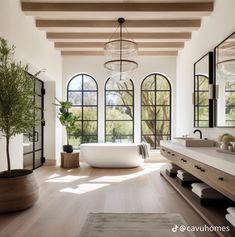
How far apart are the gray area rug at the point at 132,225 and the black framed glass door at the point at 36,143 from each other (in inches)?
122

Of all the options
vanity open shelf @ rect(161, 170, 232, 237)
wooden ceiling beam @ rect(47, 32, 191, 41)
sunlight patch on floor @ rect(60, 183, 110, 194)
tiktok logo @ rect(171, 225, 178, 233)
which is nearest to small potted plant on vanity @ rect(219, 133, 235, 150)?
vanity open shelf @ rect(161, 170, 232, 237)

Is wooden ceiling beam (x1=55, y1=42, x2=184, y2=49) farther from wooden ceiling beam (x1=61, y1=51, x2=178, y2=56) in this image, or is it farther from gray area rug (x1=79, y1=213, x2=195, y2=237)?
gray area rug (x1=79, y1=213, x2=195, y2=237)

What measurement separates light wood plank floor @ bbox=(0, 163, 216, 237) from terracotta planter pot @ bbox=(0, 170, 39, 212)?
0.32 ft

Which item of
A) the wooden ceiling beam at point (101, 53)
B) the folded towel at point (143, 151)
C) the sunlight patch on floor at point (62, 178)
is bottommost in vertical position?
the sunlight patch on floor at point (62, 178)

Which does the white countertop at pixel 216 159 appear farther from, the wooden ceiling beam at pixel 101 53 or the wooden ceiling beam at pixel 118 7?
the wooden ceiling beam at pixel 101 53

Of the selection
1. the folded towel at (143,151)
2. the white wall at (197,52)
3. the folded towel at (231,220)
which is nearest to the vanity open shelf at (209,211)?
the folded towel at (231,220)

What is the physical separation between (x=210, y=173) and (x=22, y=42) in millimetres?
3726

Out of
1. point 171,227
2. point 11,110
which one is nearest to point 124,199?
point 171,227

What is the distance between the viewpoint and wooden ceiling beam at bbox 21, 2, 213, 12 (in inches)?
160

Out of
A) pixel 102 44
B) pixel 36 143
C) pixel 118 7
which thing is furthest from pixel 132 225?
pixel 102 44

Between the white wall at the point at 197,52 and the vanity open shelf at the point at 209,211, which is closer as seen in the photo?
the vanity open shelf at the point at 209,211

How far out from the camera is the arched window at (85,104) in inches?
273

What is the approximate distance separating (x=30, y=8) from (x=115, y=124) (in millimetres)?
3825

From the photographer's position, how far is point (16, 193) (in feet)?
9.57
